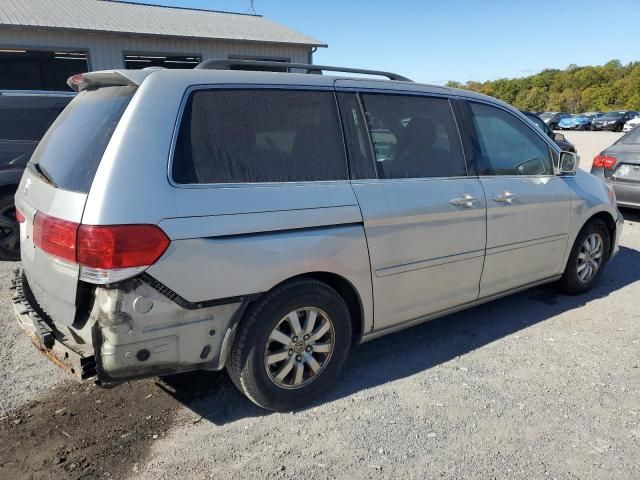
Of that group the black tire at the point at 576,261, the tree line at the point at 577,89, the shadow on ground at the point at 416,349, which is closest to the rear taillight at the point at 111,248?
the shadow on ground at the point at 416,349

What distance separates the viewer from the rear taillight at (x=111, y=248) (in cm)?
226

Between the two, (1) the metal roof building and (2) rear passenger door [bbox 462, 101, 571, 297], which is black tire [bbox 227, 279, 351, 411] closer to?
(2) rear passenger door [bbox 462, 101, 571, 297]

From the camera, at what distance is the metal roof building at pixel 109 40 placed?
13.0 metres

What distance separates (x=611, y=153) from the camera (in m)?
7.67

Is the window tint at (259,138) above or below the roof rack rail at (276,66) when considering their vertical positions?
below

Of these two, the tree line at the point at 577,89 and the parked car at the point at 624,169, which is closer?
the parked car at the point at 624,169

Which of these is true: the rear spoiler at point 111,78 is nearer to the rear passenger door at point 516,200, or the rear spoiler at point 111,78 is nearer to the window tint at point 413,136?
the window tint at point 413,136

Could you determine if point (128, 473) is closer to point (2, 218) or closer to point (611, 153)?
point (2, 218)

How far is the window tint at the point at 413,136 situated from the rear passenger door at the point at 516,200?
0.76 feet

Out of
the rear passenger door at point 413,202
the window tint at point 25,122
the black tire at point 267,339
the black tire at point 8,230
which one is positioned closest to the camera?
the black tire at point 267,339

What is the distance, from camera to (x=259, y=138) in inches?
108

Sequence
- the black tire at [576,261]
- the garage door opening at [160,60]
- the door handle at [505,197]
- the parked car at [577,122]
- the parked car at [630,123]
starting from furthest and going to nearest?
the parked car at [577,122] → the parked car at [630,123] → the garage door opening at [160,60] → the black tire at [576,261] → the door handle at [505,197]

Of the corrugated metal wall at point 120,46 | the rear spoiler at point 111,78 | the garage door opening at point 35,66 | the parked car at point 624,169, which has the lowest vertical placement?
the parked car at point 624,169

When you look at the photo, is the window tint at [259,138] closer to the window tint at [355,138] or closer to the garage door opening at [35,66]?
the window tint at [355,138]
